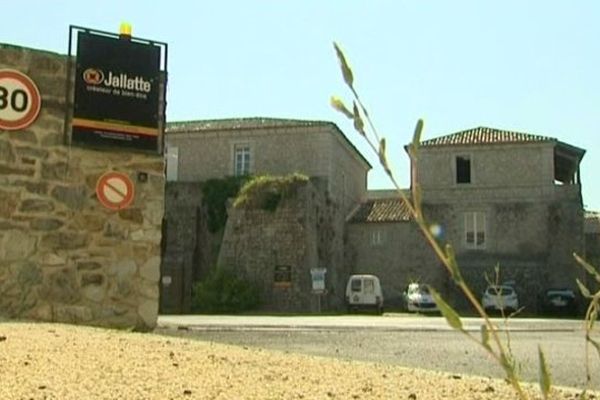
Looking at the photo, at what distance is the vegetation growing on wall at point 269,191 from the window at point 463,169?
9333 mm

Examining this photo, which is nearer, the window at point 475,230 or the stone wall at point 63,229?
the stone wall at point 63,229

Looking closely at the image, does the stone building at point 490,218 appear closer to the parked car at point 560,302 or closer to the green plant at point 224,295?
the parked car at point 560,302

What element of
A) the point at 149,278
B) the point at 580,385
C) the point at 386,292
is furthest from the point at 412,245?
the point at 580,385

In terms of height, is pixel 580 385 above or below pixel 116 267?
below

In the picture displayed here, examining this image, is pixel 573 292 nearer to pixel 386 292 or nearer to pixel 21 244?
pixel 386 292

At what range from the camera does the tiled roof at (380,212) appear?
40.8 metres

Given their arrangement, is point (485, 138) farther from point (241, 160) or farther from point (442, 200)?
point (241, 160)

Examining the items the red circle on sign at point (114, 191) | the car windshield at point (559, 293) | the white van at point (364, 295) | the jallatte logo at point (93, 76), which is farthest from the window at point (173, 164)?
the red circle on sign at point (114, 191)

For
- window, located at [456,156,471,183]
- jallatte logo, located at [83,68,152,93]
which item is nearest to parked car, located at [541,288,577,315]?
window, located at [456,156,471,183]

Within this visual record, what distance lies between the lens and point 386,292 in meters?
39.7

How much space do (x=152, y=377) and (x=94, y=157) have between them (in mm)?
5242

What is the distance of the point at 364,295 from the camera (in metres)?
33.9

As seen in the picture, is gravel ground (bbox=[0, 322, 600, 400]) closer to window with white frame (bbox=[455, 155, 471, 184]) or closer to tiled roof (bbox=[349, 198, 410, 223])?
tiled roof (bbox=[349, 198, 410, 223])

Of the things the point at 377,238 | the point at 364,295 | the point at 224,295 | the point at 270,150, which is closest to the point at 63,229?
the point at 224,295
